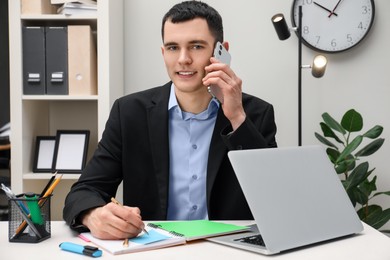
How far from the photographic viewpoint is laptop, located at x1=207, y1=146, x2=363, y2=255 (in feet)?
3.35

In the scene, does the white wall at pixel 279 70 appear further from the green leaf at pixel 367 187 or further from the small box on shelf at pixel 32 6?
the small box on shelf at pixel 32 6

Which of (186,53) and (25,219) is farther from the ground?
(186,53)

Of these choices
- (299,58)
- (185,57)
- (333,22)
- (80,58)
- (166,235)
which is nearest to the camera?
(166,235)

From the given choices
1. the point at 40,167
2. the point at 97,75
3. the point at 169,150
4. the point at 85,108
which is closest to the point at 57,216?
the point at 40,167

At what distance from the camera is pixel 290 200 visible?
1.08 metres

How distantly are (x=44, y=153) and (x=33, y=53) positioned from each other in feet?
1.69

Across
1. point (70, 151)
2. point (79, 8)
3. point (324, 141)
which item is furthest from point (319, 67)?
point (70, 151)

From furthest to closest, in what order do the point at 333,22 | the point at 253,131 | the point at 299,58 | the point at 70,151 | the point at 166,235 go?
the point at 333,22 → the point at 299,58 → the point at 70,151 → the point at 253,131 → the point at 166,235

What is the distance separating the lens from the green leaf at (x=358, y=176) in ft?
8.45

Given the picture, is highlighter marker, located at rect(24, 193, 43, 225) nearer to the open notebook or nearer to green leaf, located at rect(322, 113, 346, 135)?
the open notebook

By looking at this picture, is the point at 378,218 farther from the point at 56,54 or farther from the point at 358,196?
the point at 56,54

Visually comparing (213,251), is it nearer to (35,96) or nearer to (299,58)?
(35,96)

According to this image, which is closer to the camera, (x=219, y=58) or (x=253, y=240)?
(x=253, y=240)

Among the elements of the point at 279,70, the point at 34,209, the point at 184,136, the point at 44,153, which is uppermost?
the point at 279,70
